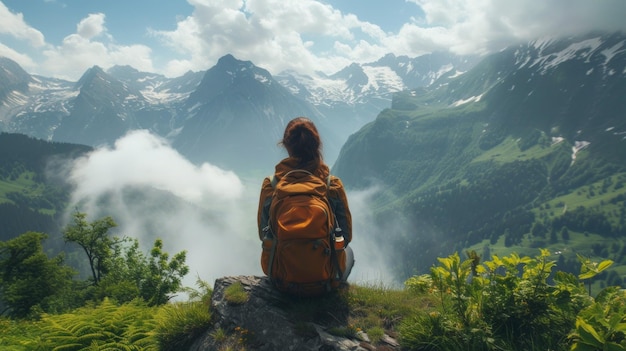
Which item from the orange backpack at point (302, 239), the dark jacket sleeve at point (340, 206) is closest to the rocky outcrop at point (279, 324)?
the orange backpack at point (302, 239)

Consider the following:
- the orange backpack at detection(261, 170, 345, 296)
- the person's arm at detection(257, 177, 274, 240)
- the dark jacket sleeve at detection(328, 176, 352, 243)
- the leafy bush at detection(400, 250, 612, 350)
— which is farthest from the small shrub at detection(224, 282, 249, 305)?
the leafy bush at detection(400, 250, 612, 350)

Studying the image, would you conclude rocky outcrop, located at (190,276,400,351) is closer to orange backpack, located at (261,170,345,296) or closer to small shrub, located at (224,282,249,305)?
small shrub, located at (224,282,249,305)

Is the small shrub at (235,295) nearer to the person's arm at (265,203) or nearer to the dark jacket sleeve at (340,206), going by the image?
the person's arm at (265,203)

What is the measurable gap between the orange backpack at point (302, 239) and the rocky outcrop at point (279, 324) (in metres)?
0.37

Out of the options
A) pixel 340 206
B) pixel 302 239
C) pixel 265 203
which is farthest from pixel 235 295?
pixel 340 206

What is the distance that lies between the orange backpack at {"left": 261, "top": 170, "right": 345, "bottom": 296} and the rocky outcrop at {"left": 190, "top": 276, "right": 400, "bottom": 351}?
0.37m

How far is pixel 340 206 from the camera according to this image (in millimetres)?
7379

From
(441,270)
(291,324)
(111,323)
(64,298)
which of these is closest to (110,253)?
(64,298)

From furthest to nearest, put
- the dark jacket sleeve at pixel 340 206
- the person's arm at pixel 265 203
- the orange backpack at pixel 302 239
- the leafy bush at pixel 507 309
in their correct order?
the person's arm at pixel 265 203
the dark jacket sleeve at pixel 340 206
the orange backpack at pixel 302 239
the leafy bush at pixel 507 309

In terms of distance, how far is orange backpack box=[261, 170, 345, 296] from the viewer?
632 centimetres

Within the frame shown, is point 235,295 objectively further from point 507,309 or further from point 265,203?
point 507,309

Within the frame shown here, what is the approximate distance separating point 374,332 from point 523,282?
267 cm

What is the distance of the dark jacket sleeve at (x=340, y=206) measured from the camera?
7258 mm

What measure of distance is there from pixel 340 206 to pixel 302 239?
142 centimetres
